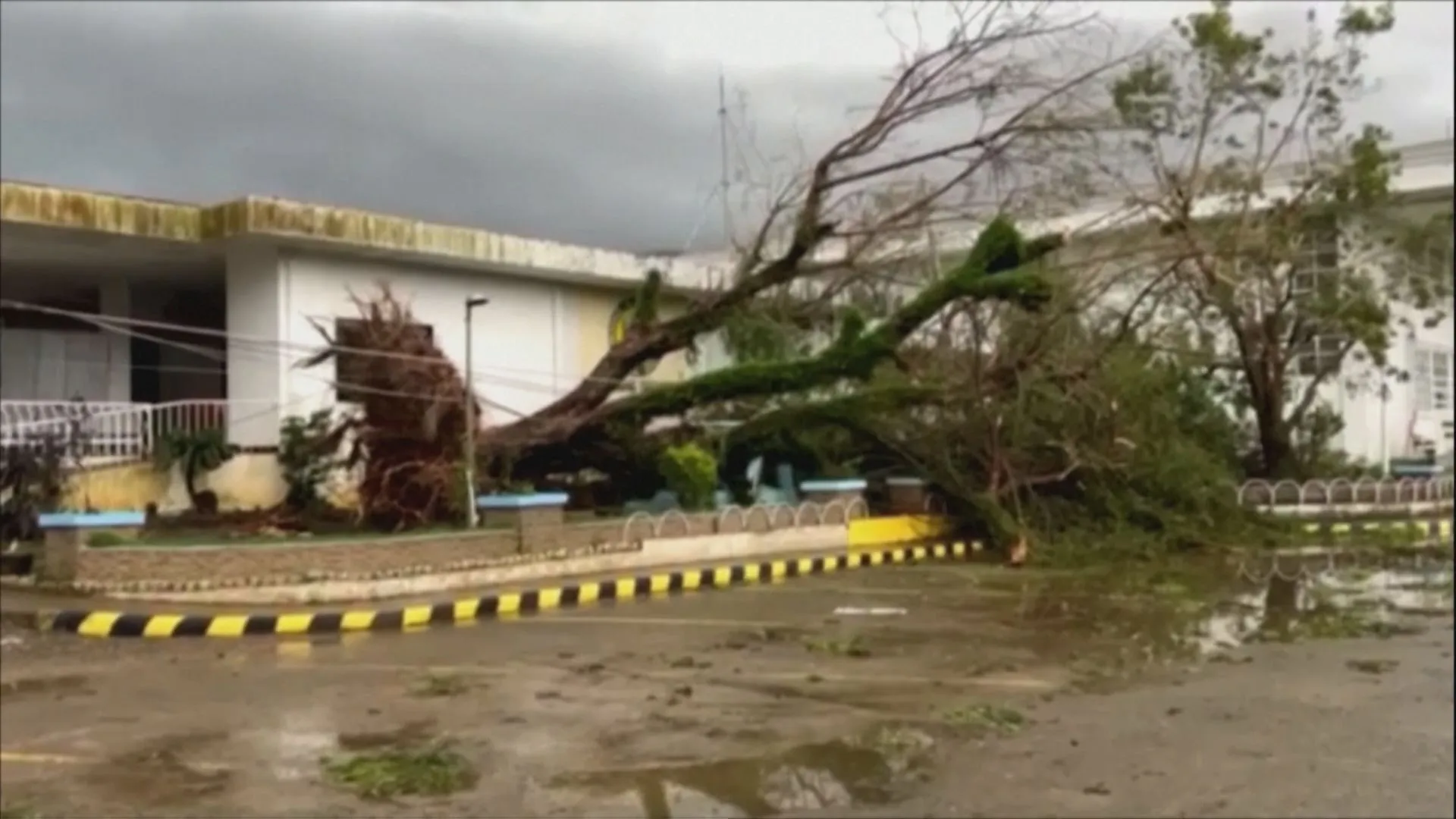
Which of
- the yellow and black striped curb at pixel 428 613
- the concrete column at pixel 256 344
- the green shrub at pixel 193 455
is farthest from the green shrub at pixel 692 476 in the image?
the green shrub at pixel 193 455

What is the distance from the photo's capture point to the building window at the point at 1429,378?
2477 centimetres

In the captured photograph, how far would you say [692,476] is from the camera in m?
17.0

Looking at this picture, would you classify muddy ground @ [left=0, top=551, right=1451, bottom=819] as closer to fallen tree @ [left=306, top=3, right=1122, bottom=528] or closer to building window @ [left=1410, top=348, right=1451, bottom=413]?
fallen tree @ [left=306, top=3, right=1122, bottom=528]

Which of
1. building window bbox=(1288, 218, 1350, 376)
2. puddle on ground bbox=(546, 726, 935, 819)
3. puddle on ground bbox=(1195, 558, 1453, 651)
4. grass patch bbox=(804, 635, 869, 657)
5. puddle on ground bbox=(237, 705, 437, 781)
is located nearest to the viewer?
puddle on ground bbox=(546, 726, 935, 819)

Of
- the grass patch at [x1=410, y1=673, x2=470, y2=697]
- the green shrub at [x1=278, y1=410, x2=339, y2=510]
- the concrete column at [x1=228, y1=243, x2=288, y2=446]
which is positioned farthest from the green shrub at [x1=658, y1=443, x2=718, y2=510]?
the grass patch at [x1=410, y1=673, x2=470, y2=697]

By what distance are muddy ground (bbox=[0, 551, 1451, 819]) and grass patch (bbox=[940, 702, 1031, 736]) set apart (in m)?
0.02

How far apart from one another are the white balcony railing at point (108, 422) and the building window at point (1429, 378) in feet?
63.5

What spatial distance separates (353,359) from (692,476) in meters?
4.07

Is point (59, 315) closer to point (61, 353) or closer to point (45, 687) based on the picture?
point (61, 353)

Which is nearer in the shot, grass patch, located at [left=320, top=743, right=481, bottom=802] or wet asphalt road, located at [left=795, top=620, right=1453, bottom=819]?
wet asphalt road, located at [left=795, top=620, right=1453, bottom=819]

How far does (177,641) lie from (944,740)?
244 inches

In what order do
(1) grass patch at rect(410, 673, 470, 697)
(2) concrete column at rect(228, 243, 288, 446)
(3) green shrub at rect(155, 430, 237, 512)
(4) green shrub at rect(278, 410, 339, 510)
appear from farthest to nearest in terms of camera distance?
(2) concrete column at rect(228, 243, 288, 446), (4) green shrub at rect(278, 410, 339, 510), (3) green shrub at rect(155, 430, 237, 512), (1) grass patch at rect(410, 673, 470, 697)

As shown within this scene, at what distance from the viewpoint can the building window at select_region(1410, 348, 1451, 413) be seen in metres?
24.8

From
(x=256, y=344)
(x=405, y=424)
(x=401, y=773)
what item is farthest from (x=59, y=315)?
(x=256, y=344)
